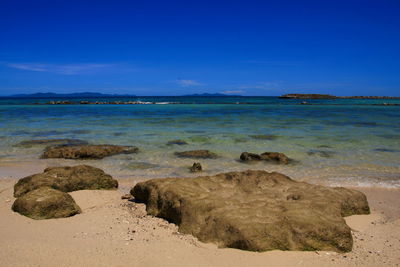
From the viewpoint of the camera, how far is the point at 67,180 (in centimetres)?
675

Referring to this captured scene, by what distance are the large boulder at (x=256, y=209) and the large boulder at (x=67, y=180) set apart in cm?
124

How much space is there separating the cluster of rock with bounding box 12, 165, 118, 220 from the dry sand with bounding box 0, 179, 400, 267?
153 mm

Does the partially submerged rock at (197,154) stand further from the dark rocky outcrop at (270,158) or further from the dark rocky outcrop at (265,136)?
the dark rocky outcrop at (265,136)

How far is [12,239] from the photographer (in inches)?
167

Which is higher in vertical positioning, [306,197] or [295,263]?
[306,197]

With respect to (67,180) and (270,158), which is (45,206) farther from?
(270,158)

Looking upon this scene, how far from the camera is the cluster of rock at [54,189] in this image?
16.8 feet

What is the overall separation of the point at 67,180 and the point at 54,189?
0.95 metres

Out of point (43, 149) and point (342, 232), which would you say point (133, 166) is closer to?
point (43, 149)

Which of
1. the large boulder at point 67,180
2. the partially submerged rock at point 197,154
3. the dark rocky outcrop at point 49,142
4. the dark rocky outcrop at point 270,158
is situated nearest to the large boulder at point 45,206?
the large boulder at point 67,180

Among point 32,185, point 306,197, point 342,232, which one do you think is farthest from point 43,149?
point 342,232

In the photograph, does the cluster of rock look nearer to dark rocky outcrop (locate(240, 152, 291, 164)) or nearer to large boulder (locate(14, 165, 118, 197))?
large boulder (locate(14, 165, 118, 197))

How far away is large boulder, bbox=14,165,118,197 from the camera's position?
20.8 ft

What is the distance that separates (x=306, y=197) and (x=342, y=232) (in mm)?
1098
